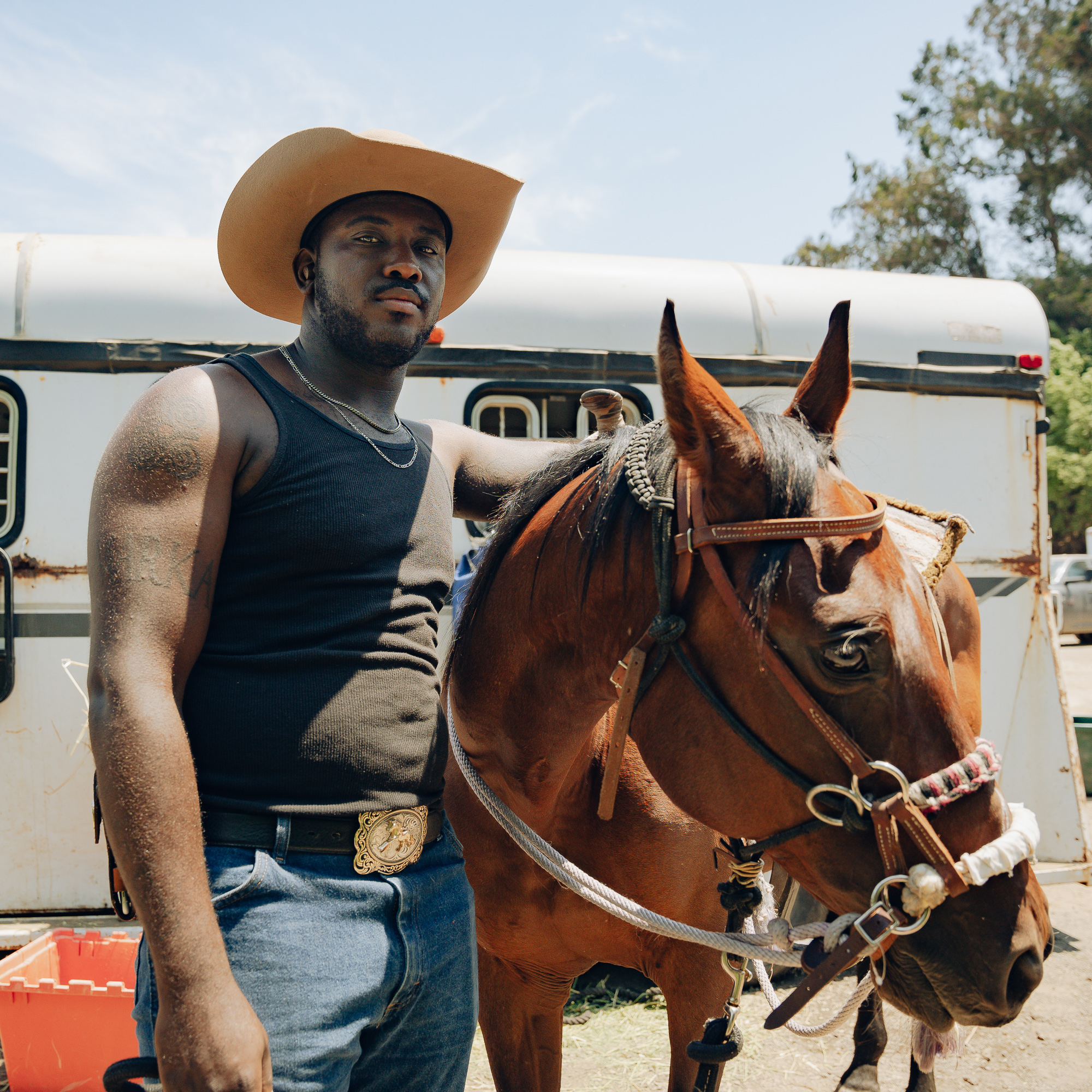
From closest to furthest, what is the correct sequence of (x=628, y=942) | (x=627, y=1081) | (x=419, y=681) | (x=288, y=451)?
(x=288, y=451), (x=419, y=681), (x=628, y=942), (x=627, y=1081)

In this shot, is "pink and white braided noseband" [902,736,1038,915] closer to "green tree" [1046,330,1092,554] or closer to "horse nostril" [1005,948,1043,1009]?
"horse nostril" [1005,948,1043,1009]

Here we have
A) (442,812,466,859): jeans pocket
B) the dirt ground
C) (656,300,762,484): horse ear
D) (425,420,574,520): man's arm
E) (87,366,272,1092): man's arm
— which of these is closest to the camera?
(87,366,272,1092): man's arm

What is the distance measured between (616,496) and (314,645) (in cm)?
58

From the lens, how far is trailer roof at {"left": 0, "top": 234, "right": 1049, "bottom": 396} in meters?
3.56

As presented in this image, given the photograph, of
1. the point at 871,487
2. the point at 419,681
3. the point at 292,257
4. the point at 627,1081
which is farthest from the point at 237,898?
the point at 871,487

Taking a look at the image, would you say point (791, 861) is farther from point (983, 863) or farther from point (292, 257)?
point (292, 257)

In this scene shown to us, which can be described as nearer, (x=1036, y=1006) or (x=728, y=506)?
(x=728, y=506)

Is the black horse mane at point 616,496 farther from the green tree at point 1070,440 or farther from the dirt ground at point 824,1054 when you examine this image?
the green tree at point 1070,440

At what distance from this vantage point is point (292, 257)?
1683 millimetres

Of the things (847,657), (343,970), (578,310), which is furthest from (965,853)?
(578,310)

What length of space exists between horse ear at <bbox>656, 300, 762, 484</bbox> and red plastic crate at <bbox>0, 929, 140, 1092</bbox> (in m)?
2.83

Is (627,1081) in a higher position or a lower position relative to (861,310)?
lower

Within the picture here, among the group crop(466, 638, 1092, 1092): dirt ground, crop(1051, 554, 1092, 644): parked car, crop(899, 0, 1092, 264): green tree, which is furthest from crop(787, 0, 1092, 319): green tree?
crop(466, 638, 1092, 1092): dirt ground

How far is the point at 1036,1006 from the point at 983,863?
11.6 feet
